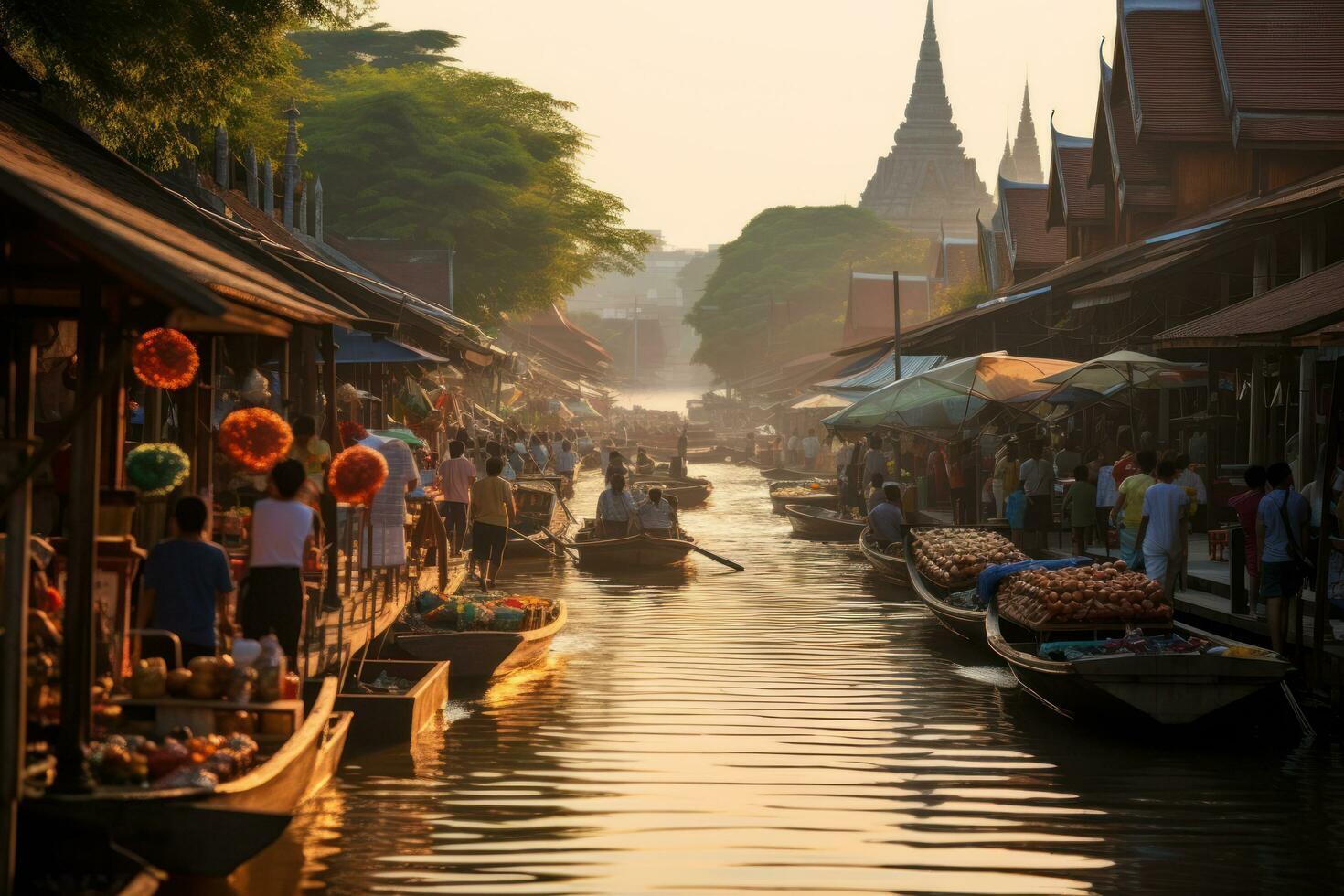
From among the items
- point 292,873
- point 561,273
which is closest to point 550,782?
point 292,873

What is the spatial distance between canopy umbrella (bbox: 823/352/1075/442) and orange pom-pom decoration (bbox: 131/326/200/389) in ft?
37.9

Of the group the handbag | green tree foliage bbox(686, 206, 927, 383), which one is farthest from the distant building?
the handbag

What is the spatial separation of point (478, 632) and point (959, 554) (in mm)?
5642

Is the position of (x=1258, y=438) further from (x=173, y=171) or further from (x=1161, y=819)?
(x=173, y=171)

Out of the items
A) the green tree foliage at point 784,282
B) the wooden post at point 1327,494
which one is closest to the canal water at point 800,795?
the wooden post at point 1327,494

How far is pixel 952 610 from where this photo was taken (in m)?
14.9

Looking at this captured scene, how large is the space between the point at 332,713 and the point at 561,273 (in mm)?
30020

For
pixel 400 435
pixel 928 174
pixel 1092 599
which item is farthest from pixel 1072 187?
pixel 928 174

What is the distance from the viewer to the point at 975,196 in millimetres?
96438

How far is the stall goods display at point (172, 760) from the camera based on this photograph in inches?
257

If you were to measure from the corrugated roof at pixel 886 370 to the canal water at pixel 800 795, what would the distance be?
16703 millimetres

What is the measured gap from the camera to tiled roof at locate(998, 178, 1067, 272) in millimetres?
33469

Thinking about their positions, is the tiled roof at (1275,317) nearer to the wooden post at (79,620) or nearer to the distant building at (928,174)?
the wooden post at (79,620)

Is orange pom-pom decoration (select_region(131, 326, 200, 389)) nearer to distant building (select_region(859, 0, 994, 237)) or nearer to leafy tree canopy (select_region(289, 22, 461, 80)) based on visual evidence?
leafy tree canopy (select_region(289, 22, 461, 80))
